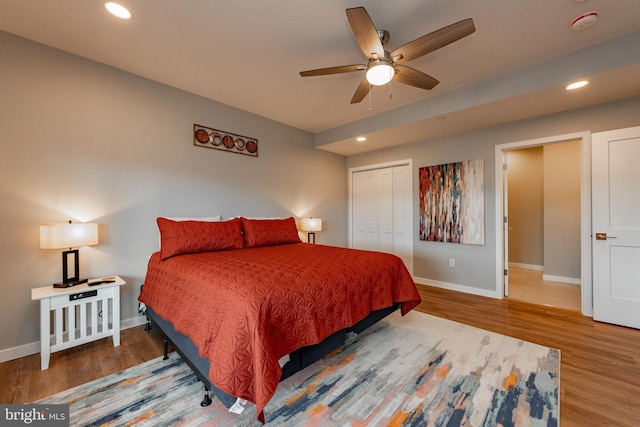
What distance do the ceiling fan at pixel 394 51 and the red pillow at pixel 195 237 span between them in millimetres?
1874

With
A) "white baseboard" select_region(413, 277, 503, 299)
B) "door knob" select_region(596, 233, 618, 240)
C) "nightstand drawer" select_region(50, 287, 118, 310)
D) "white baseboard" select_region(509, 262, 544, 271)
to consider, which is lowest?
"white baseboard" select_region(413, 277, 503, 299)

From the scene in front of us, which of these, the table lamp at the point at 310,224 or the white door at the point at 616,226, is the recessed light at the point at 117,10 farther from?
the white door at the point at 616,226

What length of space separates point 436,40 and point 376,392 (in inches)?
94.2

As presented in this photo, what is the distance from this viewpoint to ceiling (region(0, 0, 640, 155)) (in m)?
1.85

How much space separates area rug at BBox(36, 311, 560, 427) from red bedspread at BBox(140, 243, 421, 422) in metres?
0.39

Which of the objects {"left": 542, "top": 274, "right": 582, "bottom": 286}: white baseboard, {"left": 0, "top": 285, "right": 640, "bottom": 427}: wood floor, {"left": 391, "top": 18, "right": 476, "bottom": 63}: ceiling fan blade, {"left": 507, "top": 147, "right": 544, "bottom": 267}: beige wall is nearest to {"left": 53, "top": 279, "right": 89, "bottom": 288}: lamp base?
{"left": 0, "top": 285, "right": 640, "bottom": 427}: wood floor

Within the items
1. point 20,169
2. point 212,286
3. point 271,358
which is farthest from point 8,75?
point 271,358

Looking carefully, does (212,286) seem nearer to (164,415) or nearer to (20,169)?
(164,415)

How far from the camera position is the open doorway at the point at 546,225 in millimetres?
3881

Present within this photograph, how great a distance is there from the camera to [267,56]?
2.41 meters

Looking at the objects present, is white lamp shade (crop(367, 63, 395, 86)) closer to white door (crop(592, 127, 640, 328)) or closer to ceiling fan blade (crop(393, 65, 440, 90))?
ceiling fan blade (crop(393, 65, 440, 90))

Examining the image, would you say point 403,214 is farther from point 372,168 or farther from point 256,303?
point 256,303

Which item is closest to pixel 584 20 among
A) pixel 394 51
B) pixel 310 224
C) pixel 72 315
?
pixel 394 51

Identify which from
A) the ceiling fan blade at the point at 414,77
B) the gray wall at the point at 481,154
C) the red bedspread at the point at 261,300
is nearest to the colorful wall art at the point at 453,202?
the gray wall at the point at 481,154
